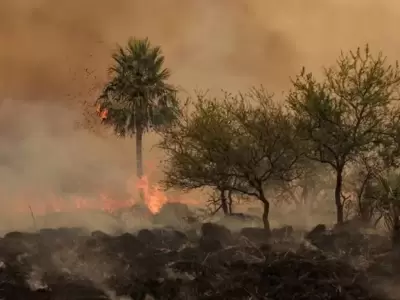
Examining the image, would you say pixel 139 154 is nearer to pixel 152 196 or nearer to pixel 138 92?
pixel 152 196

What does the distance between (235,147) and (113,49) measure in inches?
116

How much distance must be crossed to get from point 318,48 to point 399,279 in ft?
13.5

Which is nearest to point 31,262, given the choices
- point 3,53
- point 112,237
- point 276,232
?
point 112,237

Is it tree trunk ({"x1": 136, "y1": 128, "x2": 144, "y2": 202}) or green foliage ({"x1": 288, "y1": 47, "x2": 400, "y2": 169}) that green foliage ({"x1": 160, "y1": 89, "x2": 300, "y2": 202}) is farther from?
tree trunk ({"x1": 136, "y1": 128, "x2": 144, "y2": 202})

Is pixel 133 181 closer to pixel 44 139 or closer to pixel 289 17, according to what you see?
pixel 44 139

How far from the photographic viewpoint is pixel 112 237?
8352 mm

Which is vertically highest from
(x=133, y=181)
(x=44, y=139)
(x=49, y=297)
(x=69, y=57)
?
(x=69, y=57)

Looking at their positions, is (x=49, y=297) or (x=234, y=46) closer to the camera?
(x=49, y=297)

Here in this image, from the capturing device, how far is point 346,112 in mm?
9078

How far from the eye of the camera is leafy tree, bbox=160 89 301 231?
29.7 ft

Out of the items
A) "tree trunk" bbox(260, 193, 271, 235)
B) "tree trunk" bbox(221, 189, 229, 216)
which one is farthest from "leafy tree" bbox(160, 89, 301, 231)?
"tree trunk" bbox(221, 189, 229, 216)

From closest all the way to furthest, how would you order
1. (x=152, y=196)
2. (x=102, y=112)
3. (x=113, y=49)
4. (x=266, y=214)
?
1. (x=266, y=214)
2. (x=152, y=196)
3. (x=113, y=49)
4. (x=102, y=112)

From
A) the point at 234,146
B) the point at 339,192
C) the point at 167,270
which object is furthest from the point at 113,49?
the point at 339,192

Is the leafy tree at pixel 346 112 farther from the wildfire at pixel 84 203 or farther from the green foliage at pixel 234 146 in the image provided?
the wildfire at pixel 84 203
